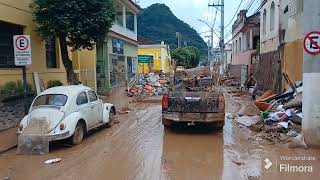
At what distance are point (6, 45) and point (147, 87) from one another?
48.9 feet

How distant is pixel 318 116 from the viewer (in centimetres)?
939

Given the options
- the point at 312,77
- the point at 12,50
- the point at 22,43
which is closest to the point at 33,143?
the point at 22,43

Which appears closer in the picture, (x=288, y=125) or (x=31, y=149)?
(x=31, y=149)

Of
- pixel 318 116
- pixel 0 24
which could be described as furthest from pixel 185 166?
pixel 0 24

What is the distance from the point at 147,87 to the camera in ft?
93.5

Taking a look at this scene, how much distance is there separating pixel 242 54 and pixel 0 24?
30.5m

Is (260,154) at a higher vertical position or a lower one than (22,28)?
lower

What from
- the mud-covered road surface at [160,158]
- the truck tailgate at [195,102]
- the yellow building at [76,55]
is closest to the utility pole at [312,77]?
the mud-covered road surface at [160,158]

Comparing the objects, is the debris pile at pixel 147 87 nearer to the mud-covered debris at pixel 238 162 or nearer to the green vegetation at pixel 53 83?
the green vegetation at pixel 53 83

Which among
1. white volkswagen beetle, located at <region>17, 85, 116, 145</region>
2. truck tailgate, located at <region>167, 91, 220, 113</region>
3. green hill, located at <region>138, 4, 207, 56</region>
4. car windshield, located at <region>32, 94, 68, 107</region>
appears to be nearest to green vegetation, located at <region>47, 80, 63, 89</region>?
white volkswagen beetle, located at <region>17, 85, 116, 145</region>

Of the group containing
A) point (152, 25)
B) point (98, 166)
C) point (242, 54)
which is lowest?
point (98, 166)

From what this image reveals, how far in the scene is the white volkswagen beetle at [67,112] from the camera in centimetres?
1011

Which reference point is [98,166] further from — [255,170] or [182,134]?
[182,134]

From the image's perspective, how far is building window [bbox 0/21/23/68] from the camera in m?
14.2
